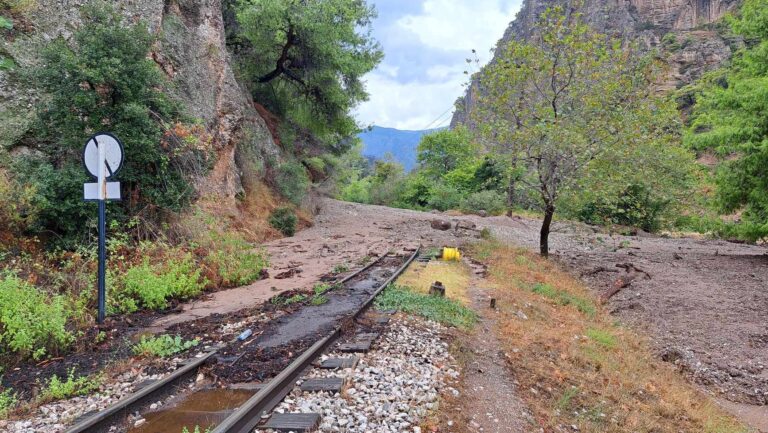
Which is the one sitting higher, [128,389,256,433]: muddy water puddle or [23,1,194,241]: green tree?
[23,1,194,241]: green tree

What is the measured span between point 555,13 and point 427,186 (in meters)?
33.2

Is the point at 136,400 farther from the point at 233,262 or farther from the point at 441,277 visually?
the point at 441,277

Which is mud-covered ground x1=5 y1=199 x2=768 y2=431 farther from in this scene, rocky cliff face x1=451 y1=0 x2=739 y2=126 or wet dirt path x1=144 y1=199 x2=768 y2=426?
rocky cliff face x1=451 y1=0 x2=739 y2=126

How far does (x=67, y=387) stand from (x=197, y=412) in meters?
1.51

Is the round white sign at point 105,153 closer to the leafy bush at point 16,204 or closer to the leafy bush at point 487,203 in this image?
the leafy bush at point 16,204

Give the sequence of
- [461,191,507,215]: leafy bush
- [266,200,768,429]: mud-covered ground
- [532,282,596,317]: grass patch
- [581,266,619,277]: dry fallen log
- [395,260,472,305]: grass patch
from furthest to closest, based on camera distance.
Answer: [461,191,507,215]: leafy bush
[581,266,619,277]: dry fallen log
[532,282,596,317]: grass patch
[395,260,472,305]: grass patch
[266,200,768,429]: mud-covered ground

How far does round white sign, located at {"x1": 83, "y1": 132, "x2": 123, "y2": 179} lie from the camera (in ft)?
21.1

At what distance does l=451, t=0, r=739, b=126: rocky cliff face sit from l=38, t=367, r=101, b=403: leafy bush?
50.6m

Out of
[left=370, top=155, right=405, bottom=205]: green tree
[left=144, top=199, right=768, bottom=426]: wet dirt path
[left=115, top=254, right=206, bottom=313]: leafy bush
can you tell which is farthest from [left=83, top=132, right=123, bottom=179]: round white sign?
[left=370, top=155, right=405, bottom=205]: green tree

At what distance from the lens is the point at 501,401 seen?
4.90 metres

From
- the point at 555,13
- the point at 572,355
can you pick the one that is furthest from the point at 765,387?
the point at 555,13

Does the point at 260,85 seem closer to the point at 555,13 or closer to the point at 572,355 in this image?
the point at 555,13

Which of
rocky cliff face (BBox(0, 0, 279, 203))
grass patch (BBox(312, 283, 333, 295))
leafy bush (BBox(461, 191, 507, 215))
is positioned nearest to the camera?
grass patch (BBox(312, 283, 333, 295))

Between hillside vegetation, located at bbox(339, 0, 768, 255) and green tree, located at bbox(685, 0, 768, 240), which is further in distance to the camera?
green tree, located at bbox(685, 0, 768, 240)
